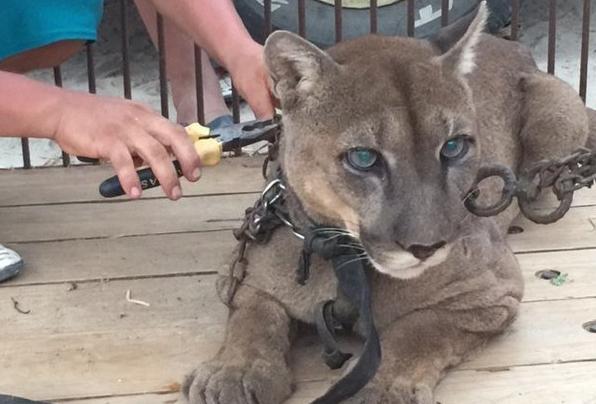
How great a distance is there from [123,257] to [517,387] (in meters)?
1.19

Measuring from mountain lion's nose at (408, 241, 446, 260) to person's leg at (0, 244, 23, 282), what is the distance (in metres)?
1.23

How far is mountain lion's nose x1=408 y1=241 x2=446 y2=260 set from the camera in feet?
7.16

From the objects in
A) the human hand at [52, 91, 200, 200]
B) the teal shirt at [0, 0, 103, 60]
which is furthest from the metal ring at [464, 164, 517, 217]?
the teal shirt at [0, 0, 103, 60]

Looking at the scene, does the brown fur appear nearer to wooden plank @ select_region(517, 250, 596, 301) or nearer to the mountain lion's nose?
the mountain lion's nose

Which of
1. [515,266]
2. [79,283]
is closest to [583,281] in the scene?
[515,266]

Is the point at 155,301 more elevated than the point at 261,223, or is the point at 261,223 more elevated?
the point at 261,223

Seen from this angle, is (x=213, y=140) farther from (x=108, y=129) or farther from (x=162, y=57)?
(x=162, y=57)

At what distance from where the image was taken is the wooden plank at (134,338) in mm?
2514

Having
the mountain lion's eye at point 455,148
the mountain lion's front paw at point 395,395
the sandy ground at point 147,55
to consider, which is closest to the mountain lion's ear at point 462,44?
the mountain lion's eye at point 455,148

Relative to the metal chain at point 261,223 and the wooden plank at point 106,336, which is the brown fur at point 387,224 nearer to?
the metal chain at point 261,223

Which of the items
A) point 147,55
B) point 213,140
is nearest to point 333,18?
point 147,55

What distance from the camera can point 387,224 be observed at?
2213mm

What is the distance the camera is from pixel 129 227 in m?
3.31

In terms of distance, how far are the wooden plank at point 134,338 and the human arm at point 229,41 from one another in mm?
515
